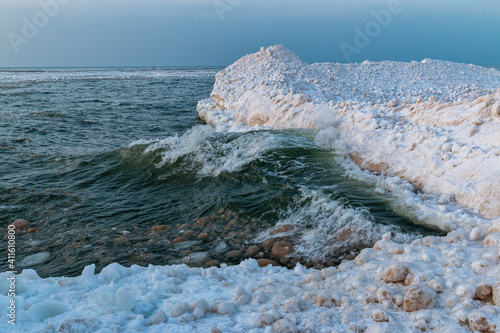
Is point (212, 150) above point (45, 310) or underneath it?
underneath

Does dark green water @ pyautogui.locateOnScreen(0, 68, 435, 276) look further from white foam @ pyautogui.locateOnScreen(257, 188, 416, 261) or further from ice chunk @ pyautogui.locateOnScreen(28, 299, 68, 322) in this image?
ice chunk @ pyautogui.locateOnScreen(28, 299, 68, 322)

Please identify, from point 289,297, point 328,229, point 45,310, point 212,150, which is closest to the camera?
point 45,310

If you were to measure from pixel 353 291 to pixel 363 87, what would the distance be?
12.4 meters

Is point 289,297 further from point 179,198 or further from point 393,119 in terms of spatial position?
point 393,119

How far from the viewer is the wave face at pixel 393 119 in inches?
201

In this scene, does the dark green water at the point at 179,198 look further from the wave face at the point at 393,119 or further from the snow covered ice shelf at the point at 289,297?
the snow covered ice shelf at the point at 289,297

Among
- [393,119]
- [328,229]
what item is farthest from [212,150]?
[328,229]

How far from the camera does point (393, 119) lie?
7.46m

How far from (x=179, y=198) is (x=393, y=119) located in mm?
4457

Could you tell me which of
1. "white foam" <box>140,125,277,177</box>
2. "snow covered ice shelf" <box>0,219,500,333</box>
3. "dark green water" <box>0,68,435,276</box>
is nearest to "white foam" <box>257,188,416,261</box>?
"dark green water" <box>0,68,435,276</box>

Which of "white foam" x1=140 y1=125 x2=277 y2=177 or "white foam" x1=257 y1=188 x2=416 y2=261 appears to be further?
"white foam" x1=140 y1=125 x2=277 y2=177

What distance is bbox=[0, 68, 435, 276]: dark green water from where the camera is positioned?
4.60 metres

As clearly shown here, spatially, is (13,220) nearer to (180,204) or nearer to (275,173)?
(180,204)

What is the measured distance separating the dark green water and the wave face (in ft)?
2.18
